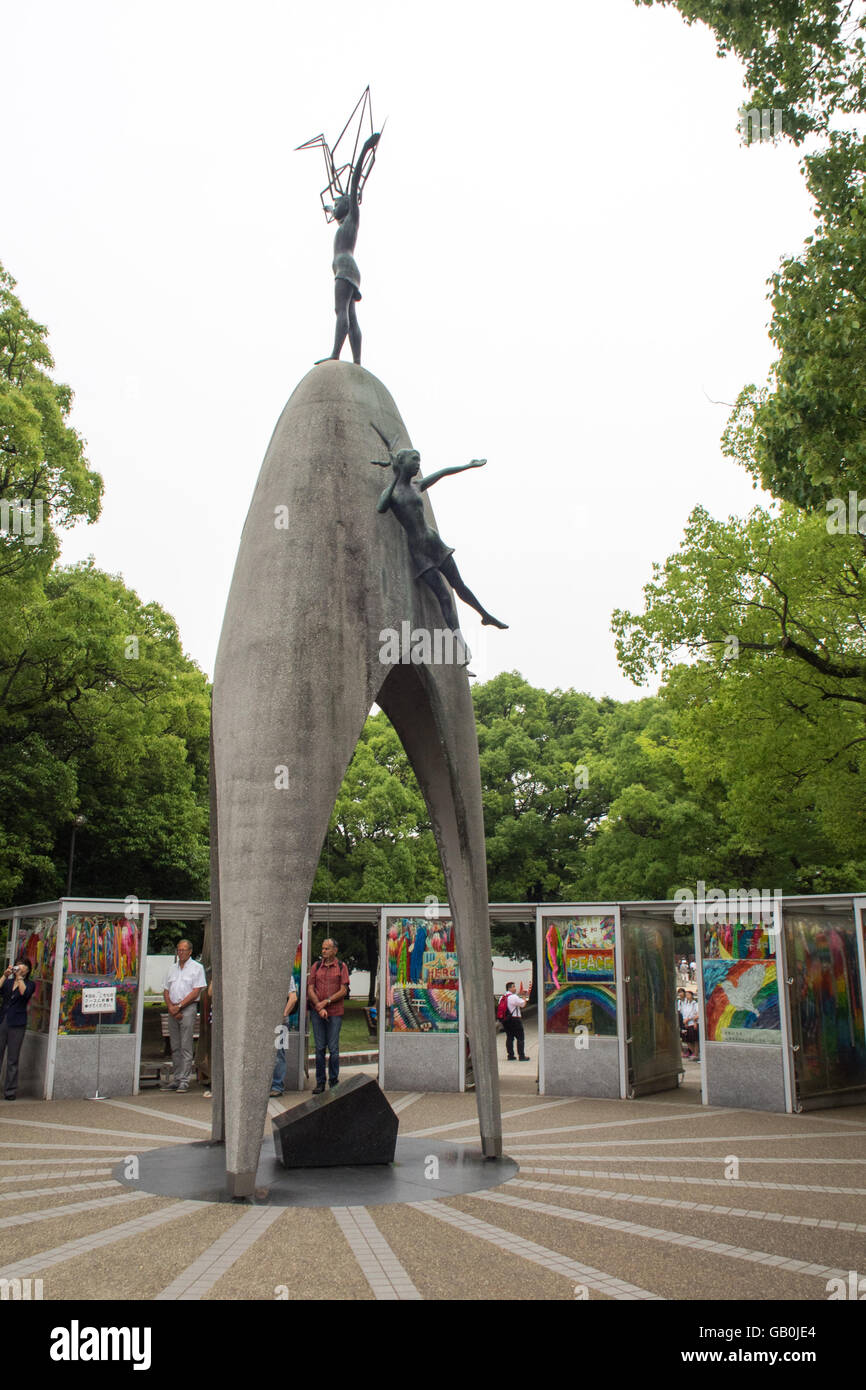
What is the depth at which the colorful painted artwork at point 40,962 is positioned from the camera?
15.1 m

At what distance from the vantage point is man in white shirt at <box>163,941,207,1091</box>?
15.8 metres

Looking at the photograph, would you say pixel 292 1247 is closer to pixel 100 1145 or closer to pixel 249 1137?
pixel 249 1137

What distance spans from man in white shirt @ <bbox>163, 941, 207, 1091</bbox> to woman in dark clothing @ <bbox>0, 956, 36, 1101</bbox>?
7.06ft

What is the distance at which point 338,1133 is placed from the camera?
9.57m

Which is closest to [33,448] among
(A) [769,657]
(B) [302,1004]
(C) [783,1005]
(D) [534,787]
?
(B) [302,1004]

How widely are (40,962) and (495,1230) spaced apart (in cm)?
1096

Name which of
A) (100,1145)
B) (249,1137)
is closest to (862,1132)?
(249,1137)

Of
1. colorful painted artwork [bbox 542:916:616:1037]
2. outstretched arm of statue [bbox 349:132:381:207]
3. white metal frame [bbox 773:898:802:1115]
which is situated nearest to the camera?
outstretched arm of statue [bbox 349:132:381:207]

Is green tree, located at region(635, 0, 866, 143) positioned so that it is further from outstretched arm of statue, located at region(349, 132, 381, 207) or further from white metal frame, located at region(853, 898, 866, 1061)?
white metal frame, located at region(853, 898, 866, 1061)

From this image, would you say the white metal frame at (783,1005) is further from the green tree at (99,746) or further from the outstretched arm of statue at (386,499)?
the green tree at (99,746)

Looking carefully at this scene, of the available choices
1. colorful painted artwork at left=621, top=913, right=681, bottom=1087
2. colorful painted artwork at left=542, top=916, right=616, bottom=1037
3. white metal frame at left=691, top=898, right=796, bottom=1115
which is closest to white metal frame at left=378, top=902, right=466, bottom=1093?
colorful painted artwork at left=542, top=916, right=616, bottom=1037

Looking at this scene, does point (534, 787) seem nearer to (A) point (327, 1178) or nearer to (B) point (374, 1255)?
(A) point (327, 1178)

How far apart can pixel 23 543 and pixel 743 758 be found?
15724 mm

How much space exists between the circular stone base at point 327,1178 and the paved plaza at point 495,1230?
13 centimetres
